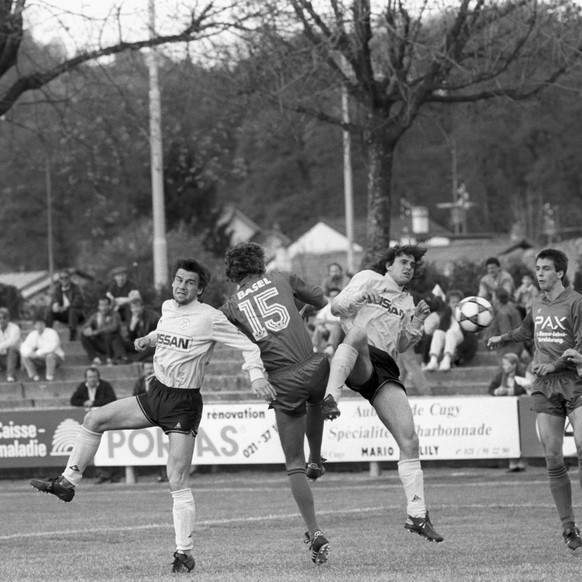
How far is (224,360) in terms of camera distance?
2417 centimetres

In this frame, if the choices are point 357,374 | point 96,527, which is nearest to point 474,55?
point 96,527

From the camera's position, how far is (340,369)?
8906mm

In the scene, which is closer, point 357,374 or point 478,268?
point 357,374

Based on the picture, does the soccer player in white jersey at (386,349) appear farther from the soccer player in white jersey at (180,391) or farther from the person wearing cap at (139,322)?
the person wearing cap at (139,322)

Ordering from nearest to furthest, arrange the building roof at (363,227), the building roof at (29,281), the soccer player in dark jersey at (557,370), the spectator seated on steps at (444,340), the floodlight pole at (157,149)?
the soccer player in dark jersey at (557,370)
the spectator seated on steps at (444,340)
the floodlight pole at (157,149)
the building roof at (29,281)
the building roof at (363,227)

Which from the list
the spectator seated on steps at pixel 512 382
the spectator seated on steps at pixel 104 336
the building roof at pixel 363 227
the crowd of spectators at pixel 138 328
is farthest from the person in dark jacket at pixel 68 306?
the building roof at pixel 363 227

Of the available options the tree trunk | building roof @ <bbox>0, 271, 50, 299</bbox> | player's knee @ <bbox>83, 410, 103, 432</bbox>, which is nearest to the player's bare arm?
player's knee @ <bbox>83, 410, 103, 432</bbox>

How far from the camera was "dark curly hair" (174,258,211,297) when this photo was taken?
8.76 metres

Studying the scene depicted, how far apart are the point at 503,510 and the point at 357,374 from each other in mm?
5661

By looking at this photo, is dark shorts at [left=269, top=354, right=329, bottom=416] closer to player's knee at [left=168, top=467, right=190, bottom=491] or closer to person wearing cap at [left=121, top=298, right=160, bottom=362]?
player's knee at [left=168, top=467, right=190, bottom=491]

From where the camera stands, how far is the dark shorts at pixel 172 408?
28.5 feet

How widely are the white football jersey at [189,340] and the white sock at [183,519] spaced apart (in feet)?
2.56

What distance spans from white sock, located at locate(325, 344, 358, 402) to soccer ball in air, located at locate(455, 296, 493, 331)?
8.13 ft

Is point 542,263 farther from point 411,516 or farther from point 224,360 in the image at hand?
point 224,360
